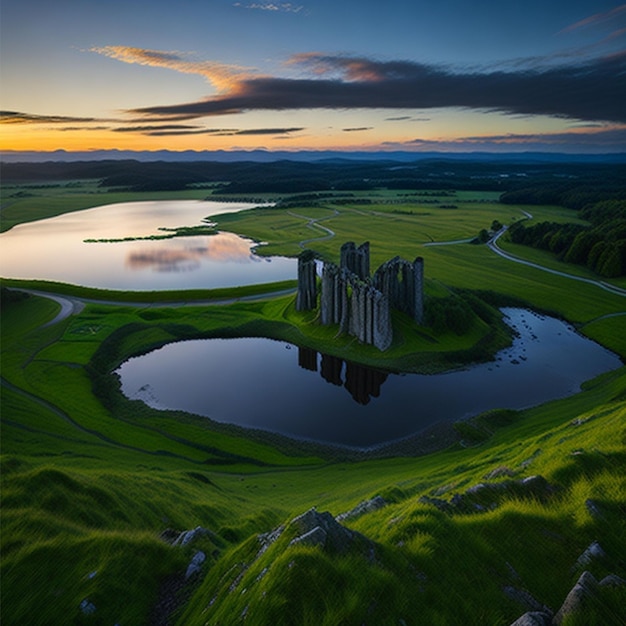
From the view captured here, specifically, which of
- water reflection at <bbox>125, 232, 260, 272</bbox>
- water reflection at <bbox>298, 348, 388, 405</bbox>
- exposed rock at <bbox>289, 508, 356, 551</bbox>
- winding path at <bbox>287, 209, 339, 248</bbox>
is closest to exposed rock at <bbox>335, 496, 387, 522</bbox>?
exposed rock at <bbox>289, 508, 356, 551</bbox>

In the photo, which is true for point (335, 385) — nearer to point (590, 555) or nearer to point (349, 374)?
point (349, 374)

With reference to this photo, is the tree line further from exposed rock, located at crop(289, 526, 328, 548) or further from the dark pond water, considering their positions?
exposed rock, located at crop(289, 526, 328, 548)

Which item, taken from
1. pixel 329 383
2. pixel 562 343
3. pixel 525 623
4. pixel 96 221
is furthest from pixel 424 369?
pixel 96 221

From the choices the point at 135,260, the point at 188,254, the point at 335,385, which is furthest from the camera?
the point at 188,254

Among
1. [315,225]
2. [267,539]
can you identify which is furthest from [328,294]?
[315,225]

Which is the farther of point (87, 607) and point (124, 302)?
point (124, 302)

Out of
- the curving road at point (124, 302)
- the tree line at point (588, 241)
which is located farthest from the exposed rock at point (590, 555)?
the tree line at point (588, 241)

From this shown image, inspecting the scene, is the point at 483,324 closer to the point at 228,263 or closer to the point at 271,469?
the point at 271,469

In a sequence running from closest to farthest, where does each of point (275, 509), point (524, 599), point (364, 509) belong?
point (524, 599) < point (364, 509) < point (275, 509)
